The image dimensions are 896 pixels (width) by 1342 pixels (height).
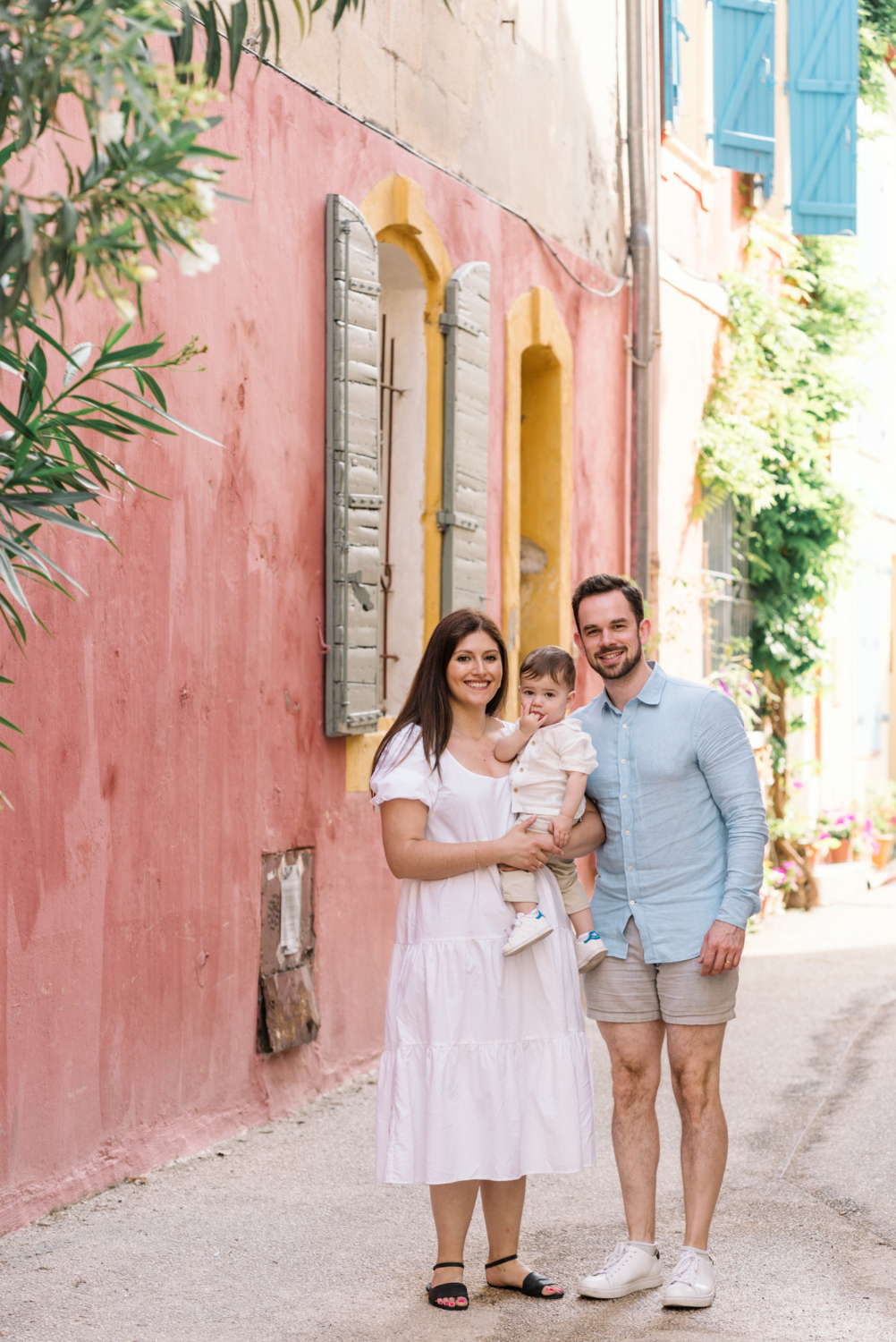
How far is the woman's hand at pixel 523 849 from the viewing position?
4.05 m

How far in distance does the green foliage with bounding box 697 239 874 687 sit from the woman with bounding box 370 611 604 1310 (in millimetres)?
7459

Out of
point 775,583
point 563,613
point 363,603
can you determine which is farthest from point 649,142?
point 363,603

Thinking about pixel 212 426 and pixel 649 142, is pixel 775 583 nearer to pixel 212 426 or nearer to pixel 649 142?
pixel 649 142

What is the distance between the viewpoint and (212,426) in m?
5.85

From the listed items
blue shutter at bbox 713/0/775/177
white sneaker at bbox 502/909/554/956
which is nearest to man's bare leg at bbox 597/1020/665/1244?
white sneaker at bbox 502/909/554/956

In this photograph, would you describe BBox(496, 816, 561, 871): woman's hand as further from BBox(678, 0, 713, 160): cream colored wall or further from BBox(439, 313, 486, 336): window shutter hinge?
BBox(678, 0, 713, 160): cream colored wall

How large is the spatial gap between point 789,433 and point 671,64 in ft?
8.93

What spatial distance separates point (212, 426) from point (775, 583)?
7.51 metres

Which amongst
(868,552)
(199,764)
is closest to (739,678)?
(868,552)

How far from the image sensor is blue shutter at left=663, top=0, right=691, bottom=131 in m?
10.4

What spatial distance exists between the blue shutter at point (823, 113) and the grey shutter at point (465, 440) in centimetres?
476

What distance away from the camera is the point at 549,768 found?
13.6 feet

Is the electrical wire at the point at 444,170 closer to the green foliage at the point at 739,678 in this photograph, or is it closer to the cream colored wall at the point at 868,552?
the green foliage at the point at 739,678

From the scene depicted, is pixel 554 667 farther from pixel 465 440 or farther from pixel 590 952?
pixel 465 440
